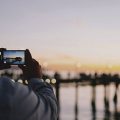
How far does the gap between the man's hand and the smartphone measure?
0.06 meters

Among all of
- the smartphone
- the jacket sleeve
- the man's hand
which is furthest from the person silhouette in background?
the smartphone

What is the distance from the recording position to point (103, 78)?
2418 inches

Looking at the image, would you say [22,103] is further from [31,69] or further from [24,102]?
[31,69]

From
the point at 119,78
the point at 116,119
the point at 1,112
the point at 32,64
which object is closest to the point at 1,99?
the point at 1,112

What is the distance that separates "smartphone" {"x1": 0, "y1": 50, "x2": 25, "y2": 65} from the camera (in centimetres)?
322

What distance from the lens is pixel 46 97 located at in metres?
2.78

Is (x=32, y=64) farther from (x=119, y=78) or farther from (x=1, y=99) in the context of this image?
(x=119, y=78)

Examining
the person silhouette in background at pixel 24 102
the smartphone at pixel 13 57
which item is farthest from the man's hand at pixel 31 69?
the person silhouette in background at pixel 24 102

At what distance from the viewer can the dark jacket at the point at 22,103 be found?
2586 mm

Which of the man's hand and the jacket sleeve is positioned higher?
the man's hand

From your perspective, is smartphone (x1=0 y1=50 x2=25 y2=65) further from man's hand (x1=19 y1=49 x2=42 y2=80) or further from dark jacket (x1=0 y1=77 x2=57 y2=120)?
dark jacket (x1=0 y1=77 x2=57 y2=120)

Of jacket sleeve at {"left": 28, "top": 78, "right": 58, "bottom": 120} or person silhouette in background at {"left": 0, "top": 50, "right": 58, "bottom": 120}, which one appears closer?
person silhouette in background at {"left": 0, "top": 50, "right": 58, "bottom": 120}

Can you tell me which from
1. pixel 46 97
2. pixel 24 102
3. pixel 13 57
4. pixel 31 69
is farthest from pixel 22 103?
pixel 13 57

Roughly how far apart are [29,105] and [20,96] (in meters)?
0.08
